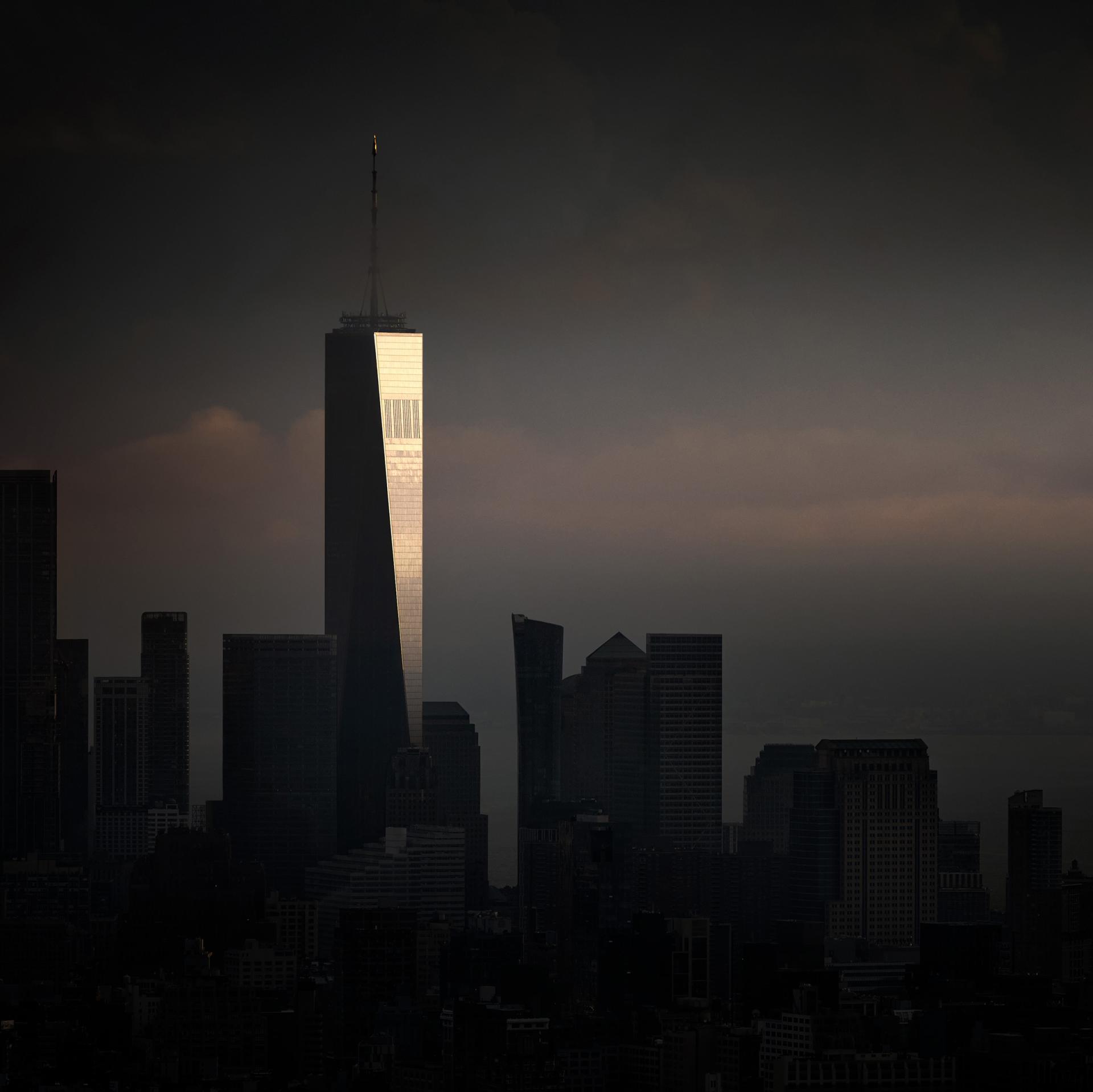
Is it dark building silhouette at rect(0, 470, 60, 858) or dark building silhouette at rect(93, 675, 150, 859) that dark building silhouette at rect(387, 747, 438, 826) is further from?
dark building silhouette at rect(0, 470, 60, 858)

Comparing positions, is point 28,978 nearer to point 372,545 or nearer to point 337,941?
point 337,941

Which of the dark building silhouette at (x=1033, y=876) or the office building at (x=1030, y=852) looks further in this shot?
the office building at (x=1030, y=852)

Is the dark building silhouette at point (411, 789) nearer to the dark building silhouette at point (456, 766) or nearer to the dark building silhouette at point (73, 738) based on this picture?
the dark building silhouette at point (456, 766)

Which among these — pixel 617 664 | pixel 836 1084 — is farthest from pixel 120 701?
pixel 836 1084

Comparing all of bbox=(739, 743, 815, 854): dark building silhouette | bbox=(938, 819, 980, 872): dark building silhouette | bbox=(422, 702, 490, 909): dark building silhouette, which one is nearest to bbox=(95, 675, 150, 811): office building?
bbox=(422, 702, 490, 909): dark building silhouette

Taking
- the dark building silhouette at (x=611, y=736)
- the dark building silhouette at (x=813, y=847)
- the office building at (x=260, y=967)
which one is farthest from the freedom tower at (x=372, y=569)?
the office building at (x=260, y=967)

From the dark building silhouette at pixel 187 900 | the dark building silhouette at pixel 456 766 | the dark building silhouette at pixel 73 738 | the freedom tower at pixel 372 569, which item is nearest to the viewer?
the dark building silhouette at pixel 187 900

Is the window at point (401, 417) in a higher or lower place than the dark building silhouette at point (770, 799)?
higher
